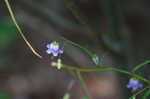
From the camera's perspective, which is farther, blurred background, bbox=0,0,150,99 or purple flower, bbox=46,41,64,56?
blurred background, bbox=0,0,150,99

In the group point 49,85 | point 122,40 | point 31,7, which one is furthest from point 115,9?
point 49,85

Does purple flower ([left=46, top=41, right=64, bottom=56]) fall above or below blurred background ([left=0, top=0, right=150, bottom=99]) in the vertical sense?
below

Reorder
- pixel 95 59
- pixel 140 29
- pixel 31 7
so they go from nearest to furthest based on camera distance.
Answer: pixel 95 59, pixel 31 7, pixel 140 29

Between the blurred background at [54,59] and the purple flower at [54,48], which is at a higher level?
the blurred background at [54,59]

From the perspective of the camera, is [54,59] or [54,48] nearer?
[54,48]

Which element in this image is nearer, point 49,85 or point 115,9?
point 115,9

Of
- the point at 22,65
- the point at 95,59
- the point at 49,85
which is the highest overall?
the point at 22,65

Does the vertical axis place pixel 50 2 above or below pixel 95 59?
above

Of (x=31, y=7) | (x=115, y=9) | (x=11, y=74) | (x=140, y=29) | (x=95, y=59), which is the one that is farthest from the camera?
(x=11, y=74)

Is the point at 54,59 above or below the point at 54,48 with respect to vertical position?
above

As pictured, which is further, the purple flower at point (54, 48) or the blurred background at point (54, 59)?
the blurred background at point (54, 59)

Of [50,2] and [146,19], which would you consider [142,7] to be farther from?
[50,2]
